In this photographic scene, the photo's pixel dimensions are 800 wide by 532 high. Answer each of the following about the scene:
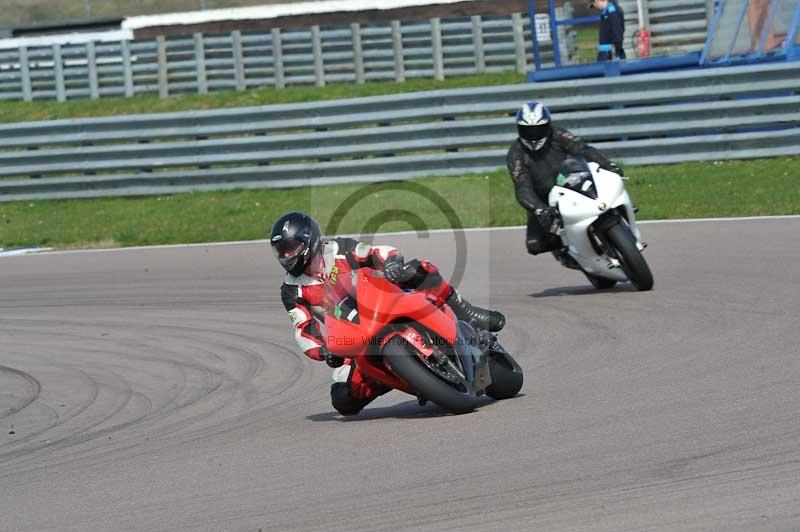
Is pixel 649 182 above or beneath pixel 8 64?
beneath

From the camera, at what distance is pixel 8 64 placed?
29.8 m

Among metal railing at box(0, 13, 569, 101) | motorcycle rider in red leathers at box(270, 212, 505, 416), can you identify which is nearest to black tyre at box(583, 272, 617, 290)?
motorcycle rider in red leathers at box(270, 212, 505, 416)

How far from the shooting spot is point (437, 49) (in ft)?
87.7

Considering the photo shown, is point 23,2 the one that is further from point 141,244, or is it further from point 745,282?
point 745,282

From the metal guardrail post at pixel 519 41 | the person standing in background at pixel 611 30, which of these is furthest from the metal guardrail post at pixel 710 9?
the person standing in background at pixel 611 30

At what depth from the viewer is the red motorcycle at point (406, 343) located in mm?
6625

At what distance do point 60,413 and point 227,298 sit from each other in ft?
13.3

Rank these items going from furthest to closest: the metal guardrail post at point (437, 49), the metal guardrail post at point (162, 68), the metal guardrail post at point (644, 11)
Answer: the metal guardrail post at point (162, 68) < the metal guardrail post at point (437, 49) < the metal guardrail post at point (644, 11)

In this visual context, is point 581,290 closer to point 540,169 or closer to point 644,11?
point 540,169

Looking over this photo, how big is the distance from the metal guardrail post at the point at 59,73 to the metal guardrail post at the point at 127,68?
4.60 ft

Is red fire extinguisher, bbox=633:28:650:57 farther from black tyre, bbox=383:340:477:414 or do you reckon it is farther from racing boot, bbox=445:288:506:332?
black tyre, bbox=383:340:477:414

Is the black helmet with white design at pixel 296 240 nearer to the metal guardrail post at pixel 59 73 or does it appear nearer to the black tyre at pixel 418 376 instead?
the black tyre at pixel 418 376

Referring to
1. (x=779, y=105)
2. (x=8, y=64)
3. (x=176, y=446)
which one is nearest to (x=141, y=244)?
(x=779, y=105)

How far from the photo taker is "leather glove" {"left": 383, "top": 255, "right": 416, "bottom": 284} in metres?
6.80
